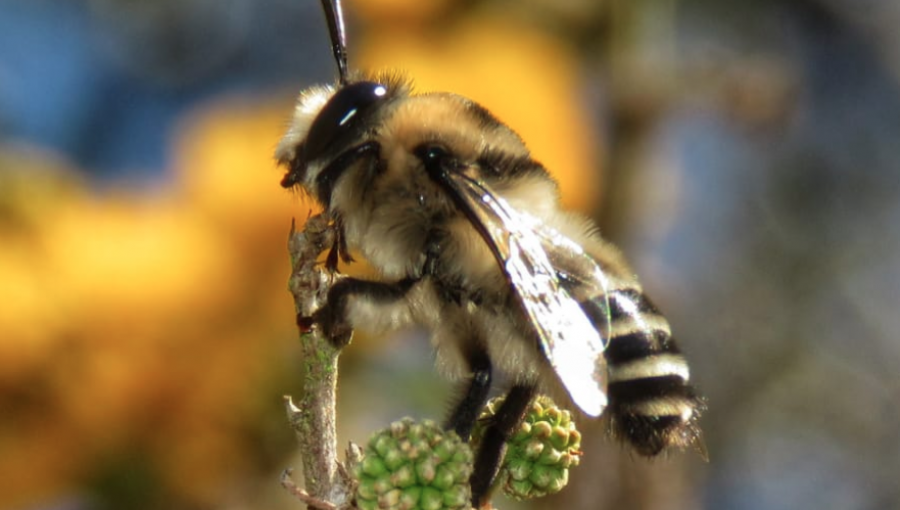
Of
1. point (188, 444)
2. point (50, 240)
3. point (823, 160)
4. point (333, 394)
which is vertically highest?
point (823, 160)

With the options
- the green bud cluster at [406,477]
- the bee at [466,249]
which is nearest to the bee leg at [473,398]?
the bee at [466,249]

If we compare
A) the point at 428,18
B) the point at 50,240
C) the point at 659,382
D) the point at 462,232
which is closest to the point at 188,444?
the point at 50,240

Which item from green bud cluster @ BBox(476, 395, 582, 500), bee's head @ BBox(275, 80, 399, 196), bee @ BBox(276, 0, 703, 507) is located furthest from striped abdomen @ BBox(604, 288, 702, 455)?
bee's head @ BBox(275, 80, 399, 196)

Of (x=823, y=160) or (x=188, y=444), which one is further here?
(x=823, y=160)

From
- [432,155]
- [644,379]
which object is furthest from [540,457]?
[432,155]

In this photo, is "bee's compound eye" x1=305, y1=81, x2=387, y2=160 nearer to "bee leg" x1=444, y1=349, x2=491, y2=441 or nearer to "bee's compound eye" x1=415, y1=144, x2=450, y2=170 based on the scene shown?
"bee's compound eye" x1=415, y1=144, x2=450, y2=170

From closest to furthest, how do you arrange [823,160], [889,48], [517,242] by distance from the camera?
[517,242], [889,48], [823,160]

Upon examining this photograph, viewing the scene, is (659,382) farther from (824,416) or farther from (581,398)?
(824,416)
